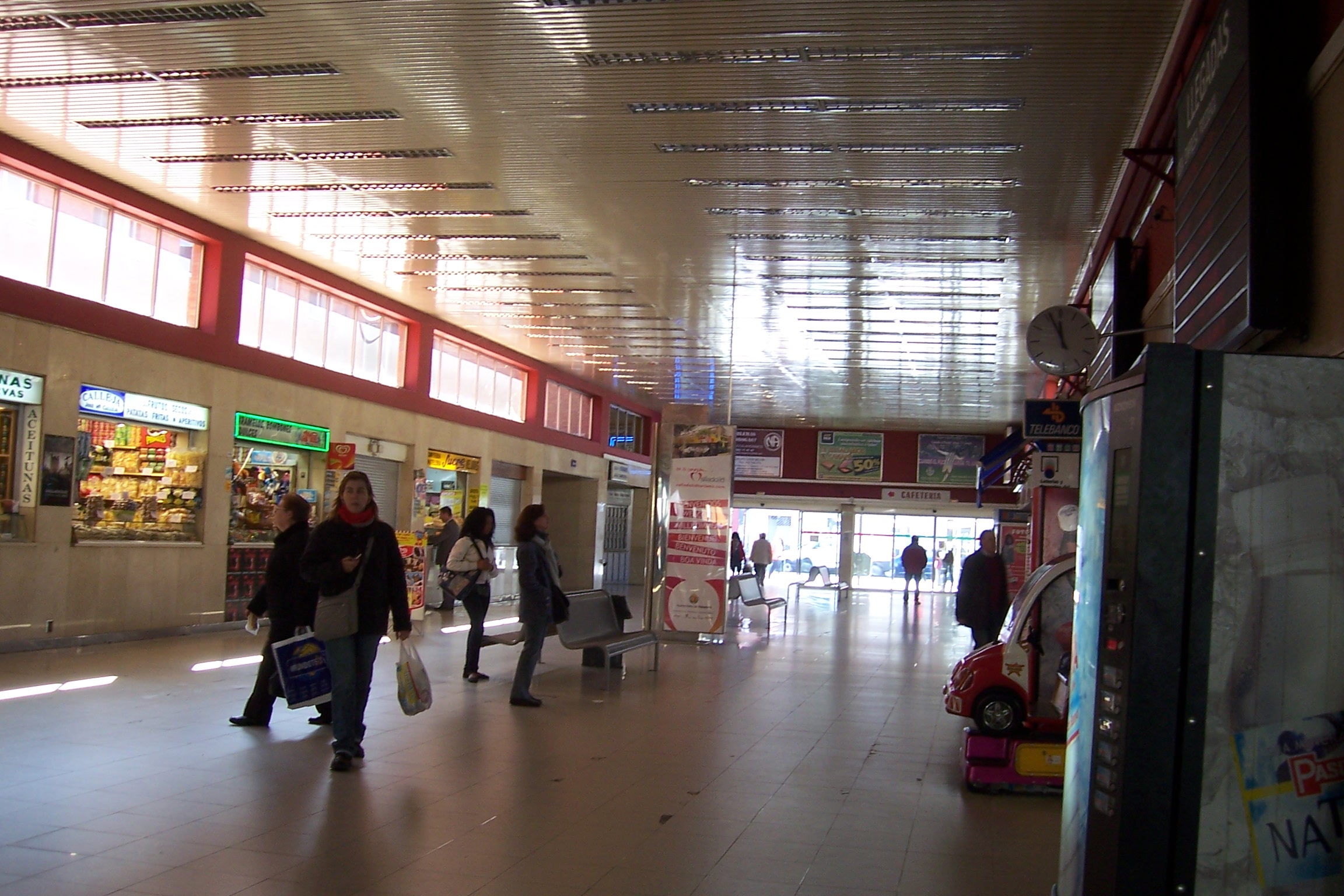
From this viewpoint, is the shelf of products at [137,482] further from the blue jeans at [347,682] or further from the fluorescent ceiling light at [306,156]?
the blue jeans at [347,682]

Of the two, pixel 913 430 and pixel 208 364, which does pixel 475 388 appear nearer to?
pixel 208 364

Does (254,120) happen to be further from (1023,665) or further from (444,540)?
(444,540)

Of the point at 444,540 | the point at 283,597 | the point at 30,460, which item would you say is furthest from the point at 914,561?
the point at 283,597

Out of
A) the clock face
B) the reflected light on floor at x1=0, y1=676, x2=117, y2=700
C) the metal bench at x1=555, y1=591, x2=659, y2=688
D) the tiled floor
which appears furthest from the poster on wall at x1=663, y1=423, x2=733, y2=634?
the reflected light on floor at x1=0, y1=676, x2=117, y2=700

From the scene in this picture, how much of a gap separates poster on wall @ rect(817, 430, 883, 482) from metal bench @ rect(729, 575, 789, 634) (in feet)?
48.6

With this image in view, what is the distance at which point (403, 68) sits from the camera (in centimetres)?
905

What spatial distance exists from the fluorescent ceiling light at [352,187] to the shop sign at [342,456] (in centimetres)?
354

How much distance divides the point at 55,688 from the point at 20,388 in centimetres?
391

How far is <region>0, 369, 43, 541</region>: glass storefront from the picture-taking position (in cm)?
1154

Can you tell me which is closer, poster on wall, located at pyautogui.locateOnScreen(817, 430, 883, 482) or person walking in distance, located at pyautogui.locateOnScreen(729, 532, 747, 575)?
person walking in distance, located at pyautogui.locateOnScreen(729, 532, 747, 575)

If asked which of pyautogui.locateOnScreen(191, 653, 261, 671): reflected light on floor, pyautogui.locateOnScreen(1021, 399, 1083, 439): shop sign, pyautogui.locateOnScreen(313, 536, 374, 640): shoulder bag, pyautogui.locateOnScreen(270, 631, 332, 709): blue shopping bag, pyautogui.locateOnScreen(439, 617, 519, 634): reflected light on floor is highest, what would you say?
pyautogui.locateOnScreen(1021, 399, 1083, 439): shop sign

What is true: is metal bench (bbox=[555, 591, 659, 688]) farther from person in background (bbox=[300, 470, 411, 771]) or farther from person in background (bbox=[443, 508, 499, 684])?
person in background (bbox=[300, 470, 411, 771])

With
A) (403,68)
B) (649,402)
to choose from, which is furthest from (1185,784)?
(649,402)

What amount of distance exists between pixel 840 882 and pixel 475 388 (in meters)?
18.1
